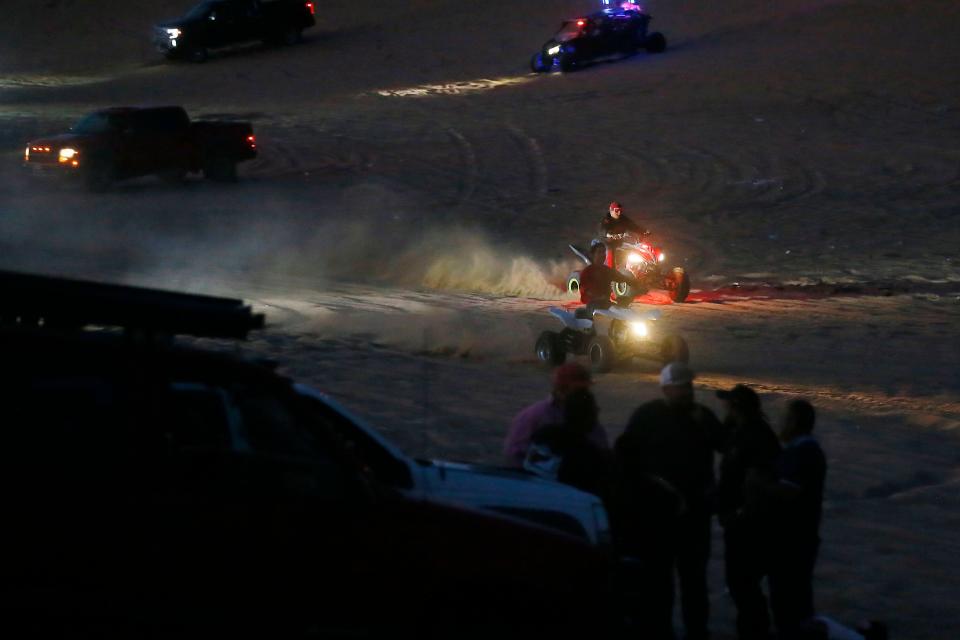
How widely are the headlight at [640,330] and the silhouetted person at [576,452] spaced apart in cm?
759

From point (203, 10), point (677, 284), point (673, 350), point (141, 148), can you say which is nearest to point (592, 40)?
point (203, 10)

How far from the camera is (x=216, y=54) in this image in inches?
1704

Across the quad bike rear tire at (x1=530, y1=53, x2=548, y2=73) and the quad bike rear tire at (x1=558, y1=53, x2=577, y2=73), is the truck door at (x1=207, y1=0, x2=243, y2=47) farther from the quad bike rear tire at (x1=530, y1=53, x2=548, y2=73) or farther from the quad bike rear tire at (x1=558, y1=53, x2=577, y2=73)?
the quad bike rear tire at (x1=558, y1=53, x2=577, y2=73)

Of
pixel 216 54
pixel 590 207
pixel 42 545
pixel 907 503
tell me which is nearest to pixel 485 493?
pixel 42 545

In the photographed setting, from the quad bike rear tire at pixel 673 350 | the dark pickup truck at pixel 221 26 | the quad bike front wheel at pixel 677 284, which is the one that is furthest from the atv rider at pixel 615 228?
the dark pickup truck at pixel 221 26

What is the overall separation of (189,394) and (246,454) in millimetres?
547

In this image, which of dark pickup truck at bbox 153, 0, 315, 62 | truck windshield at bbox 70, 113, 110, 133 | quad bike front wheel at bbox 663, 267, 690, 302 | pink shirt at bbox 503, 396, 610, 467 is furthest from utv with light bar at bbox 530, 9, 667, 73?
pink shirt at bbox 503, 396, 610, 467

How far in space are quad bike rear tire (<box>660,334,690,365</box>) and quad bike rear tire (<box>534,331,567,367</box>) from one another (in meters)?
1.02

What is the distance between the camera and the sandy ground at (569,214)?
11.5 metres

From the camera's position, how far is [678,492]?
6227mm

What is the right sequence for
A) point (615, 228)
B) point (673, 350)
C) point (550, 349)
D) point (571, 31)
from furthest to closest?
point (571, 31)
point (615, 228)
point (550, 349)
point (673, 350)

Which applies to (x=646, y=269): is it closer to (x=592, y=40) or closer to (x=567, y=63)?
(x=567, y=63)

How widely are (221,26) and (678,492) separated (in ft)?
124

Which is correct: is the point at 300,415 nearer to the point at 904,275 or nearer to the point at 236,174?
the point at 904,275
